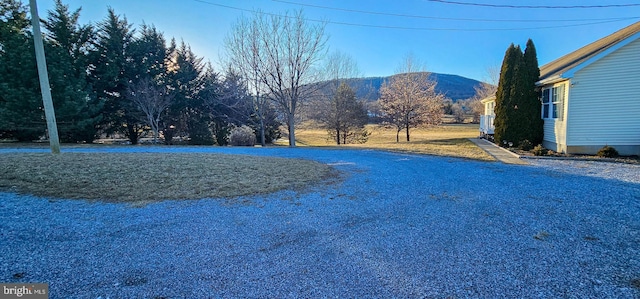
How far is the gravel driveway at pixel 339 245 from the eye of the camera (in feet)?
7.28

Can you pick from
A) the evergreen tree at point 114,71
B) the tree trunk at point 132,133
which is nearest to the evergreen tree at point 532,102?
the evergreen tree at point 114,71

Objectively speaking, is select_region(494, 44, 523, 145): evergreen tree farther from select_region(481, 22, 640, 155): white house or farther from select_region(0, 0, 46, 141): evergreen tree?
select_region(0, 0, 46, 141): evergreen tree

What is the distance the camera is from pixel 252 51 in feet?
48.4

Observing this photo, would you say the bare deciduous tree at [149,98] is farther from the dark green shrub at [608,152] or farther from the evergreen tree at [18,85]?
the dark green shrub at [608,152]

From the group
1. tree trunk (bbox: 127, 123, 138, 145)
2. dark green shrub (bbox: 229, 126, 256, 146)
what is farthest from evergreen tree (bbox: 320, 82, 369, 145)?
tree trunk (bbox: 127, 123, 138, 145)

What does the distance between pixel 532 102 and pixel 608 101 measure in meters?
2.35

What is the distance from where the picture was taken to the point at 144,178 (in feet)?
19.5

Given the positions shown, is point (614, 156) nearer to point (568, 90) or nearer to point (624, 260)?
point (568, 90)

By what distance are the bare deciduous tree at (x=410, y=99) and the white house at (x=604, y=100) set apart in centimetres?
919

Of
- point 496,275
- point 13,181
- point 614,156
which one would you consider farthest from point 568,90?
point 13,181

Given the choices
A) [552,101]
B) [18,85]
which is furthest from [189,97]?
[552,101]

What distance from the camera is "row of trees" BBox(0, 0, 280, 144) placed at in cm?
1316

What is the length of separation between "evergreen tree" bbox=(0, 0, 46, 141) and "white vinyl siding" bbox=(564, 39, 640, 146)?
73.6ft

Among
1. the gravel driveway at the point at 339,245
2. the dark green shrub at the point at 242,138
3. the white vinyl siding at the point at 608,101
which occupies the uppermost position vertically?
the white vinyl siding at the point at 608,101
